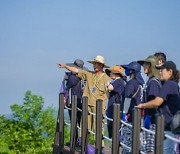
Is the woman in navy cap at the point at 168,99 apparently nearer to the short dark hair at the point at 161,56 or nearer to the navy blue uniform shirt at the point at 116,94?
the short dark hair at the point at 161,56

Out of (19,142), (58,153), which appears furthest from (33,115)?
(58,153)

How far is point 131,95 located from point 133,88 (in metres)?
0.10

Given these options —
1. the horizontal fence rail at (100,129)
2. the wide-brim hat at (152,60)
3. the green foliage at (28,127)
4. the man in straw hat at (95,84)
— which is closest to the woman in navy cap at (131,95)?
the horizontal fence rail at (100,129)

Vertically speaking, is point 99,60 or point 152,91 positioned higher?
point 99,60

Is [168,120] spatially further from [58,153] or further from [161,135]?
[58,153]

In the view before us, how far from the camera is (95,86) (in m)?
11.3

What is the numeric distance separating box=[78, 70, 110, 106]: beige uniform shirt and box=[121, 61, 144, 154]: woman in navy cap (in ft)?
5.06

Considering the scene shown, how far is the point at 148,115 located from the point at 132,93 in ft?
3.33

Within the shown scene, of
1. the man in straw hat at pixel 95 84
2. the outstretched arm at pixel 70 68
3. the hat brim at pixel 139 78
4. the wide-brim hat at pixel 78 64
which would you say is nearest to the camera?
the hat brim at pixel 139 78

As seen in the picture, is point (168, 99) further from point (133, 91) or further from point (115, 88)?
point (115, 88)

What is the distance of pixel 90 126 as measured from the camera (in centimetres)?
1112

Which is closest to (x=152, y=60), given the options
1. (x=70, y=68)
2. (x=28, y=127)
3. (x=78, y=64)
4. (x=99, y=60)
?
(x=99, y=60)

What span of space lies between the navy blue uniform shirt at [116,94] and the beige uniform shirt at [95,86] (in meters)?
0.82

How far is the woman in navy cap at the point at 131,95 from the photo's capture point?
9.42 m
